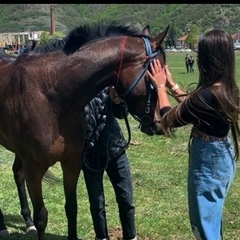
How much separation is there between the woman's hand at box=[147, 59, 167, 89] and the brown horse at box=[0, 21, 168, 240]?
0.18 feet

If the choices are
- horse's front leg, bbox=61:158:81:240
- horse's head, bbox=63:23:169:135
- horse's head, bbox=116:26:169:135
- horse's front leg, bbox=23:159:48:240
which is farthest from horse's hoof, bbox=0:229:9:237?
horse's head, bbox=116:26:169:135

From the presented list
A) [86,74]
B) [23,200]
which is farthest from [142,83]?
[23,200]

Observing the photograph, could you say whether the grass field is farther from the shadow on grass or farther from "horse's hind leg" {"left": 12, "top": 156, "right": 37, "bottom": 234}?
"horse's hind leg" {"left": 12, "top": 156, "right": 37, "bottom": 234}

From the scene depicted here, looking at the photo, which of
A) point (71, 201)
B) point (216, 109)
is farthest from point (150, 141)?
point (216, 109)

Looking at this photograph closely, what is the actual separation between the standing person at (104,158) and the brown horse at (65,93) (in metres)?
0.20

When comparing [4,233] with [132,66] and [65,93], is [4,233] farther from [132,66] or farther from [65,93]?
[132,66]

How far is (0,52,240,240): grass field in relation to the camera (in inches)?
188

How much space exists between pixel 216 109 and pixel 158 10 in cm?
18629

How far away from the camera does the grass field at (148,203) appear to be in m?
4.78

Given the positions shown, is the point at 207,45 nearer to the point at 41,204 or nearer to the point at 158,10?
the point at 41,204

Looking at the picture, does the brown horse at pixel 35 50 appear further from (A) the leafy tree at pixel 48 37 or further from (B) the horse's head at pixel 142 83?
(B) the horse's head at pixel 142 83

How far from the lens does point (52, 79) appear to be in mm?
3645

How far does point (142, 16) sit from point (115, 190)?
170 m

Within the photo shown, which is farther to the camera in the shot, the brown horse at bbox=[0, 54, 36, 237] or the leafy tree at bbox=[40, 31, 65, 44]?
the brown horse at bbox=[0, 54, 36, 237]
